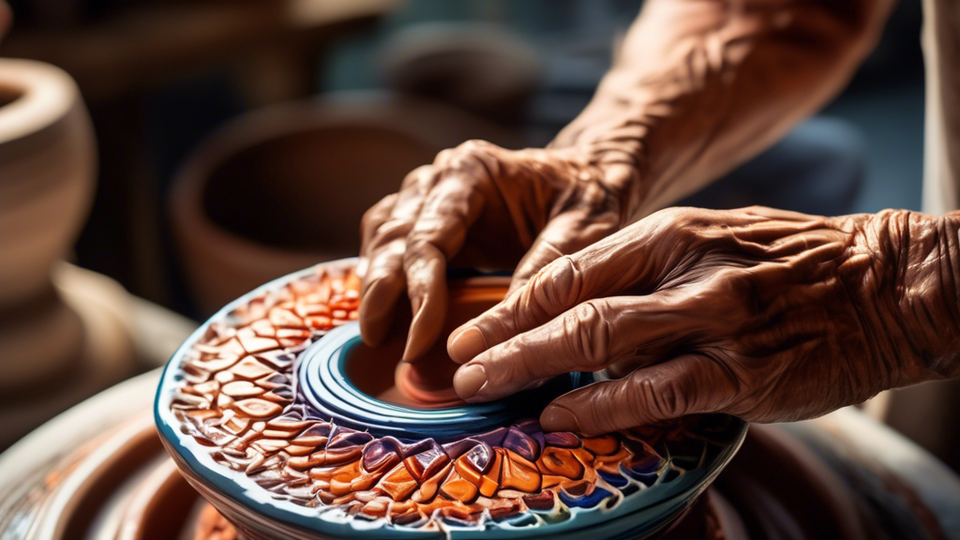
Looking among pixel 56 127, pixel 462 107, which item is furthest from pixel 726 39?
pixel 462 107

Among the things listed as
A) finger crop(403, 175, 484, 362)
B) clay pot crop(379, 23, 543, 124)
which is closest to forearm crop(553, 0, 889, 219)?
finger crop(403, 175, 484, 362)

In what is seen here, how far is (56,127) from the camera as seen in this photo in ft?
5.39

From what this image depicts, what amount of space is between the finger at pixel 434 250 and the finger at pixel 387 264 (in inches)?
0.7

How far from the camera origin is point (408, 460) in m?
0.85

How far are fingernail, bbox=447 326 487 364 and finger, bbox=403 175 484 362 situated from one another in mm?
92

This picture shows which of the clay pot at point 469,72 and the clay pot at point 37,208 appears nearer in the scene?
the clay pot at point 37,208

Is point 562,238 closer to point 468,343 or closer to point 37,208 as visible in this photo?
point 468,343

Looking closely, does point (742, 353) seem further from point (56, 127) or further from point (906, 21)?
point (906, 21)

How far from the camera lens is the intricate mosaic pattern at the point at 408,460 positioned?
0.78 metres

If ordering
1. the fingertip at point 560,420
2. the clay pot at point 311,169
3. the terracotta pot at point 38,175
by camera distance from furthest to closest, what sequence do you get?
the clay pot at point 311,169
the terracotta pot at point 38,175
the fingertip at point 560,420

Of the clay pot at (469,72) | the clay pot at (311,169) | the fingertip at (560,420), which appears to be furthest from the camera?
the clay pot at (469,72)

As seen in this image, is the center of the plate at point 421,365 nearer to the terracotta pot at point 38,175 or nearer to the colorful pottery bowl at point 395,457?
the colorful pottery bowl at point 395,457

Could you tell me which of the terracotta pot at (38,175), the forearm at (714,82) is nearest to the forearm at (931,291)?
the forearm at (714,82)

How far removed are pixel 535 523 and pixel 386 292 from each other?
393mm
